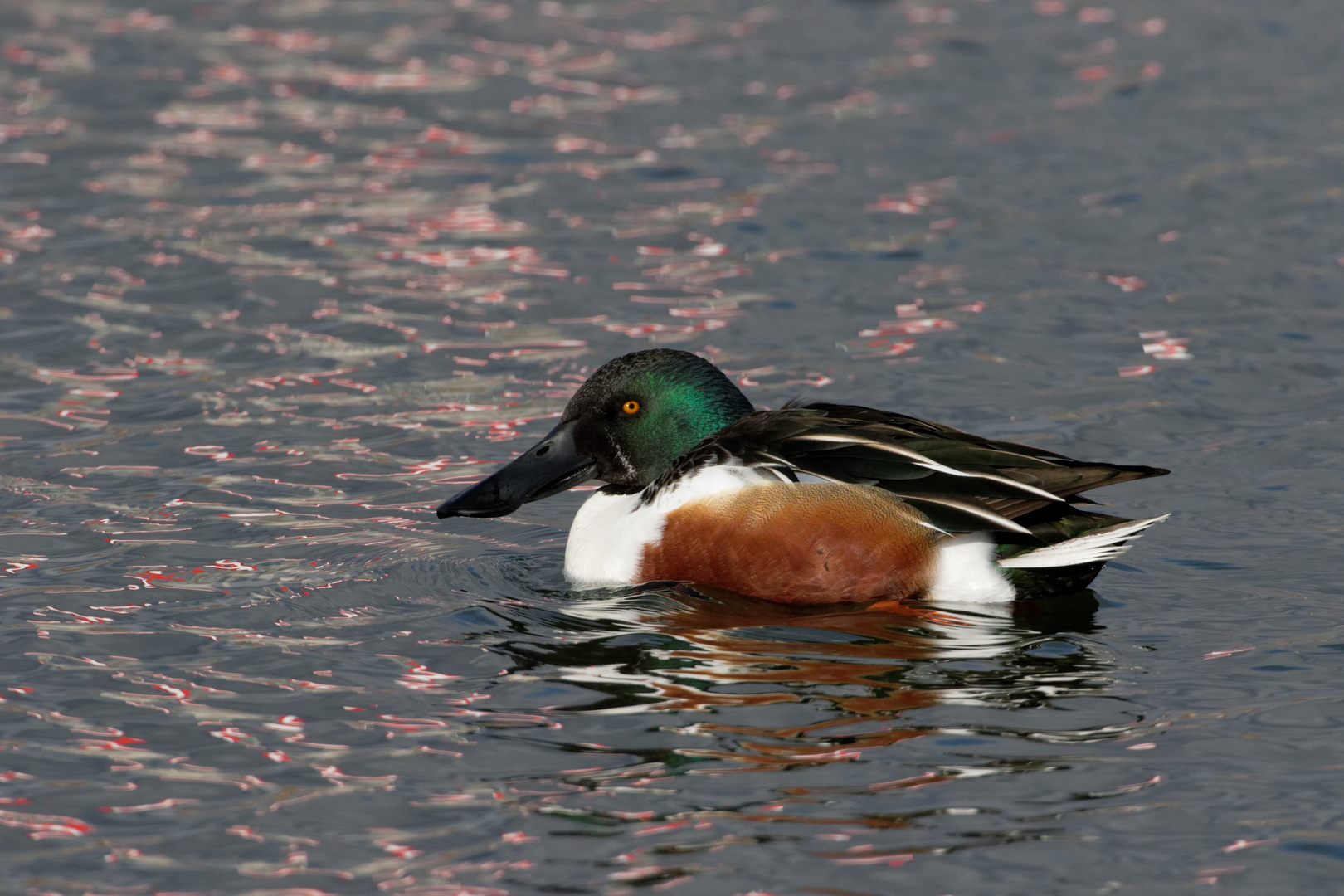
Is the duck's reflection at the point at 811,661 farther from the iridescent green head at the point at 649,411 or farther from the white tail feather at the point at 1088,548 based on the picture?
the iridescent green head at the point at 649,411

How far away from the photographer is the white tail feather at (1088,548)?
603 centimetres

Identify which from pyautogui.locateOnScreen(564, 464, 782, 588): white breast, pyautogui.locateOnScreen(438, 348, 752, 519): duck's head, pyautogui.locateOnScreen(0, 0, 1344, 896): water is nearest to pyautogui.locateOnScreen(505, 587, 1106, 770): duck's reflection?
pyautogui.locateOnScreen(0, 0, 1344, 896): water

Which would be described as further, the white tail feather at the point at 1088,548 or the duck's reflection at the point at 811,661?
the white tail feather at the point at 1088,548

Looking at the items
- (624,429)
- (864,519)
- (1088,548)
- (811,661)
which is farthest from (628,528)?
(1088,548)

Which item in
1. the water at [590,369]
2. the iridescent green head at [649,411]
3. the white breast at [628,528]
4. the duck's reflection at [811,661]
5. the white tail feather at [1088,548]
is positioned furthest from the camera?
the iridescent green head at [649,411]

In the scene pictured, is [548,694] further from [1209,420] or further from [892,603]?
[1209,420]

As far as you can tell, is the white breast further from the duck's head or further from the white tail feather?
the white tail feather

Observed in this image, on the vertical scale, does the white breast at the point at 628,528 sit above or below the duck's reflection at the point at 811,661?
above

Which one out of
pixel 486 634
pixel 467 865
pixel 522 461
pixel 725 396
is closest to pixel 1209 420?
pixel 725 396

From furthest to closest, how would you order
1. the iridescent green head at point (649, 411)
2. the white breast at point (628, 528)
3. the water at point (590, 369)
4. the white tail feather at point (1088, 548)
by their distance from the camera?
the iridescent green head at point (649, 411) < the white breast at point (628, 528) < the white tail feather at point (1088, 548) < the water at point (590, 369)

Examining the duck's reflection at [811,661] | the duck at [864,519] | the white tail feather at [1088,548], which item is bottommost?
the duck's reflection at [811,661]

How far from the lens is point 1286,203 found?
11359 millimetres

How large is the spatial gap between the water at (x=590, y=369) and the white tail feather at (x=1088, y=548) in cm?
25

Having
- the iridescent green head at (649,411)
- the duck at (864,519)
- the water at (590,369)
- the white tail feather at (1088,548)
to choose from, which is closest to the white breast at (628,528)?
the duck at (864,519)
